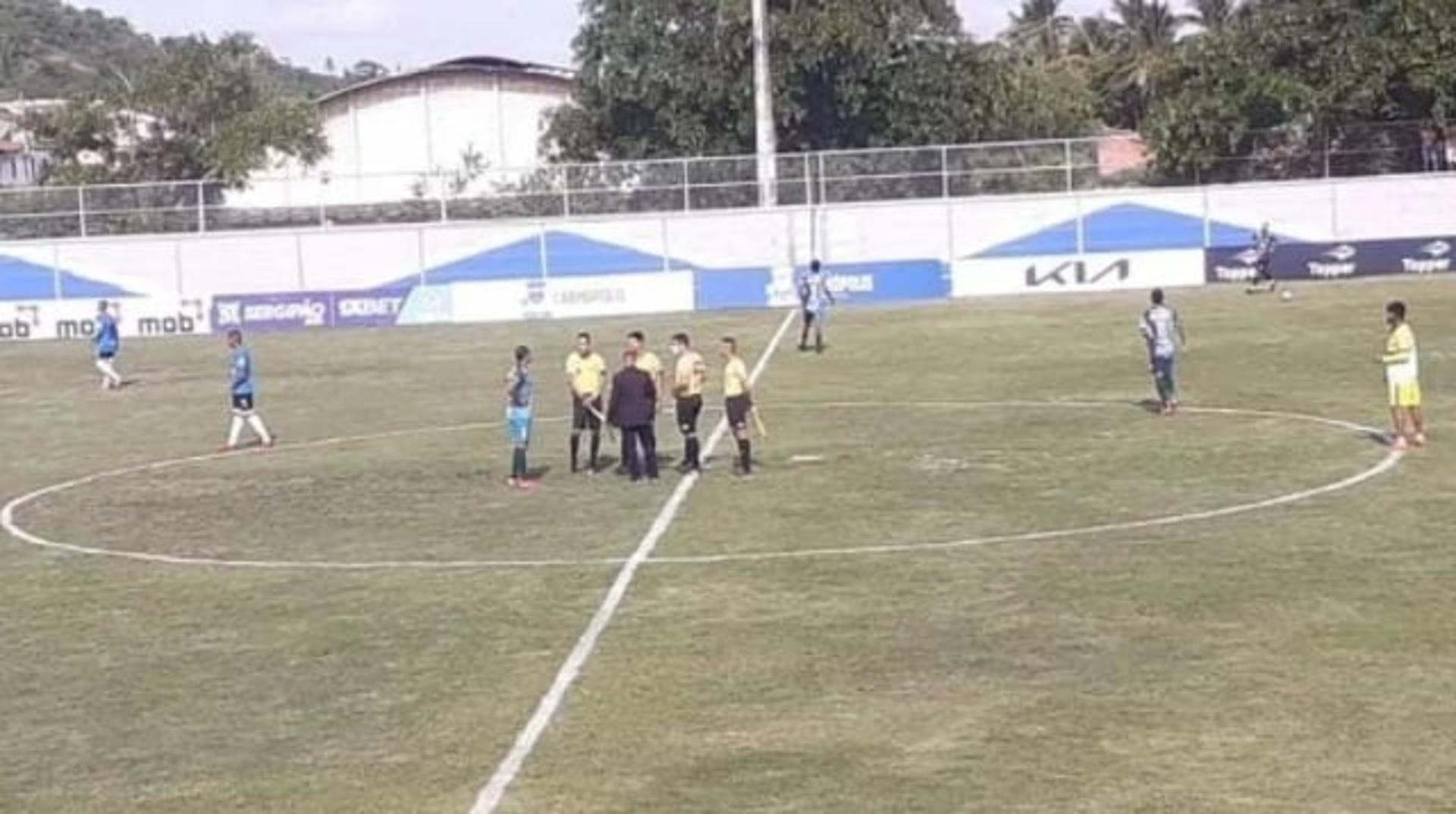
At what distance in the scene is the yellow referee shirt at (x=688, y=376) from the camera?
25.7 metres

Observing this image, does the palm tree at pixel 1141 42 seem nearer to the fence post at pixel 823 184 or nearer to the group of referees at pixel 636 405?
the fence post at pixel 823 184

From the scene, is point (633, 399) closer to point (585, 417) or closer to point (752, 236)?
point (585, 417)

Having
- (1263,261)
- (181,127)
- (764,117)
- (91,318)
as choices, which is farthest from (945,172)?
(181,127)

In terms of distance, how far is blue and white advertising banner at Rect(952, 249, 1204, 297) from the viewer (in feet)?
192

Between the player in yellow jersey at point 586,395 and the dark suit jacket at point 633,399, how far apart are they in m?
1.22

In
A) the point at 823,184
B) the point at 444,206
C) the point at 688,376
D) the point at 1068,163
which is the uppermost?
the point at 1068,163

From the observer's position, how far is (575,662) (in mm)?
15336

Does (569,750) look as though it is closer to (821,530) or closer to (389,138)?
(821,530)

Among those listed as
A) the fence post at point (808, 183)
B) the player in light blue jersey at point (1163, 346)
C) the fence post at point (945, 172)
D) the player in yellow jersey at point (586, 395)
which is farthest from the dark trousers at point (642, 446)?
the fence post at point (945, 172)

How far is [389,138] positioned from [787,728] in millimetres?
90408

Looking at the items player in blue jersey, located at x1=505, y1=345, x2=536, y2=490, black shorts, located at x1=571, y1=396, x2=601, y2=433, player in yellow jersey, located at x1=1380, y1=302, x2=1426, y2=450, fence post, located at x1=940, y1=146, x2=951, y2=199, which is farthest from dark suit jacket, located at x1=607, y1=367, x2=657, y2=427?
fence post, located at x1=940, y1=146, x2=951, y2=199

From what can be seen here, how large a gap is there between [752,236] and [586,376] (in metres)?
33.5

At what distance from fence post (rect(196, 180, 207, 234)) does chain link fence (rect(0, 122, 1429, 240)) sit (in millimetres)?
51

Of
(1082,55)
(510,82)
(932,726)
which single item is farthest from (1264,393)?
(1082,55)
